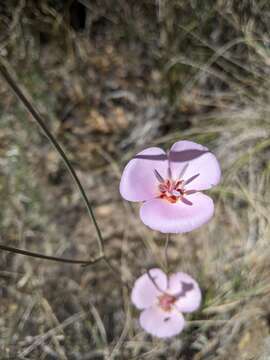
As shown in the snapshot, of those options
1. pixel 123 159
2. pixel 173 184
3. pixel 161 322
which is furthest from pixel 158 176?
pixel 123 159

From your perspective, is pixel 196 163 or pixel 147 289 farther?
pixel 147 289

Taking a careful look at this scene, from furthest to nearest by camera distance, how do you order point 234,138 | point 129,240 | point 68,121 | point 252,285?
1. point 68,121
2. point 129,240
3. point 234,138
4. point 252,285

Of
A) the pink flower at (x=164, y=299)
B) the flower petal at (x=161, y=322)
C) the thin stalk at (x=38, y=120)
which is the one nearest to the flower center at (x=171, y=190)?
the thin stalk at (x=38, y=120)

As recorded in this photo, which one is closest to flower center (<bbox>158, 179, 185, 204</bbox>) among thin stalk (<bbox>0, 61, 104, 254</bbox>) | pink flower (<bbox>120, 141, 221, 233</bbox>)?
pink flower (<bbox>120, 141, 221, 233</bbox>)

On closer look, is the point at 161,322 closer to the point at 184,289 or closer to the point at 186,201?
the point at 184,289

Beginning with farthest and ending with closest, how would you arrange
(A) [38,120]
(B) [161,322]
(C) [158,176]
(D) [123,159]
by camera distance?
(D) [123,159] < (B) [161,322] < (C) [158,176] < (A) [38,120]

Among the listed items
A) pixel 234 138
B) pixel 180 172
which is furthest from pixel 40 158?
pixel 180 172

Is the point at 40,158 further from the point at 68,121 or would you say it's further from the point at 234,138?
the point at 234,138
